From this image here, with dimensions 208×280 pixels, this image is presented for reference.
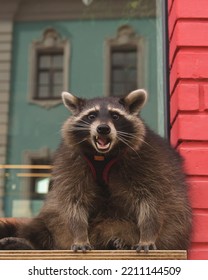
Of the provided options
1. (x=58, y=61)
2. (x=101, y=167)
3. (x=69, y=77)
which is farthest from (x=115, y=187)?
(x=58, y=61)

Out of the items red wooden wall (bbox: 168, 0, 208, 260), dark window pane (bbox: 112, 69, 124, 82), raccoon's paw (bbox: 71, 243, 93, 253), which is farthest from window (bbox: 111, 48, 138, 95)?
raccoon's paw (bbox: 71, 243, 93, 253)

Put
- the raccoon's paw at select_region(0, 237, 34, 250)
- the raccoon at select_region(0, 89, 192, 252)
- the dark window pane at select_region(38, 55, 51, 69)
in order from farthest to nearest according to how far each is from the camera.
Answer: the dark window pane at select_region(38, 55, 51, 69) < the raccoon's paw at select_region(0, 237, 34, 250) < the raccoon at select_region(0, 89, 192, 252)

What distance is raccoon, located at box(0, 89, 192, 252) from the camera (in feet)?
8.12

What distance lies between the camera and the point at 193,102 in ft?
10.3

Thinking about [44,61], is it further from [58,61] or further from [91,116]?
[91,116]

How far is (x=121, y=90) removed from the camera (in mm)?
4223

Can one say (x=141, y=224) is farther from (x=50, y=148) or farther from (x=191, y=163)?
(x=50, y=148)

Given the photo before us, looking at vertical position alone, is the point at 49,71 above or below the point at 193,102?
above

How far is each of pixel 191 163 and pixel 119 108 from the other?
0.71 m

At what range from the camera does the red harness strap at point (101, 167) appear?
251 cm

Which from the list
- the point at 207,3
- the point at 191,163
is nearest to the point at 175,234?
the point at 191,163

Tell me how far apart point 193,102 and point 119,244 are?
3.30 ft

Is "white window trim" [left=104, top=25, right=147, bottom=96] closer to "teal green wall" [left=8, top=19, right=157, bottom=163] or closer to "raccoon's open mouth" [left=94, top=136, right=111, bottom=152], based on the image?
"teal green wall" [left=8, top=19, right=157, bottom=163]

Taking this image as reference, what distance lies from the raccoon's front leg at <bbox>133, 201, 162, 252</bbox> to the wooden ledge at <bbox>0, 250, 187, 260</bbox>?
4 centimetres
